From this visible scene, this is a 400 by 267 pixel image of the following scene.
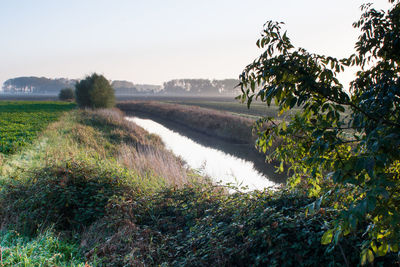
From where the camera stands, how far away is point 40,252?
4.05 m

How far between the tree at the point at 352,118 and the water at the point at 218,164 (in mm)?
7259

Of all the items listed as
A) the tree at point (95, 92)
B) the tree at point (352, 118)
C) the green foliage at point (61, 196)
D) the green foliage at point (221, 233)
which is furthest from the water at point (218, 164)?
the tree at point (95, 92)

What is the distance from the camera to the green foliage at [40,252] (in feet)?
11.9

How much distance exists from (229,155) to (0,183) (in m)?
11.3

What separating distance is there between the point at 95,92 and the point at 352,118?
116 ft

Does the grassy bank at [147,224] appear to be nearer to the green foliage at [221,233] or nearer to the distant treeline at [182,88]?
the green foliage at [221,233]

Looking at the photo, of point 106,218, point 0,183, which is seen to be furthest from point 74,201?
point 0,183

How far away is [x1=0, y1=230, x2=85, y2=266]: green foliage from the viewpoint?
3.64 metres

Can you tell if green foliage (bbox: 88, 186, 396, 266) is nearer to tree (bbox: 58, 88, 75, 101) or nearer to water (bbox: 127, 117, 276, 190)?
water (bbox: 127, 117, 276, 190)

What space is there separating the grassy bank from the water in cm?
383

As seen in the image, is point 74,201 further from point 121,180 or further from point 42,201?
point 121,180

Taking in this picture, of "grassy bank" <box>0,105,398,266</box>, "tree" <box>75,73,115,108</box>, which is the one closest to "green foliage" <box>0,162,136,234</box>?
"grassy bank" <box>0,105,398,266</box>

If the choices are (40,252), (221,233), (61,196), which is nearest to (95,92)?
(61,196)

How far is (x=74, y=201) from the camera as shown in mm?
5750
